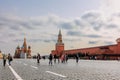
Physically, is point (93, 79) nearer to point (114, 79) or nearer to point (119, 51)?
point (114, 79)

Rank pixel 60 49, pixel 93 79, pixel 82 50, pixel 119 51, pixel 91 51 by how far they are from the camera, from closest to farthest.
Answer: pixel 93 79, pixel 119 51, pixel 91 51, pixel 82 50, pixel 60 49

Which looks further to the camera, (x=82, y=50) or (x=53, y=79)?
(x=82, y=50)

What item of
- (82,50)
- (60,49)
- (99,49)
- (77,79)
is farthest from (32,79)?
(60,49)

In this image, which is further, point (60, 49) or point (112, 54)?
point (60, 49)

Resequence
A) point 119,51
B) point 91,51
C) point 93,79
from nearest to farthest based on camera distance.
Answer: point 93,79 → point 119,51 → point 91,51

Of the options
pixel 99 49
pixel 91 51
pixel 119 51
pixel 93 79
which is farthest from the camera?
pixel 91 51

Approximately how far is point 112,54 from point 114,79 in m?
66.8

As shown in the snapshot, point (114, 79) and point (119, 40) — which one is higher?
point (119, 40)

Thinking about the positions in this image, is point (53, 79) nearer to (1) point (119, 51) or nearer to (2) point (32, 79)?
(2) point (32, 79)

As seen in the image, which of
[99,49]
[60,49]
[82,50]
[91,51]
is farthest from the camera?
[60,49]

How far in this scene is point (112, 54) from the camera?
78250 millimetres

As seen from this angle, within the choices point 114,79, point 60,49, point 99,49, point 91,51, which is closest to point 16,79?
point 114,79

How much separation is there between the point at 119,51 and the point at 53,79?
6581 cm

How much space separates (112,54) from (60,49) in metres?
77.6
